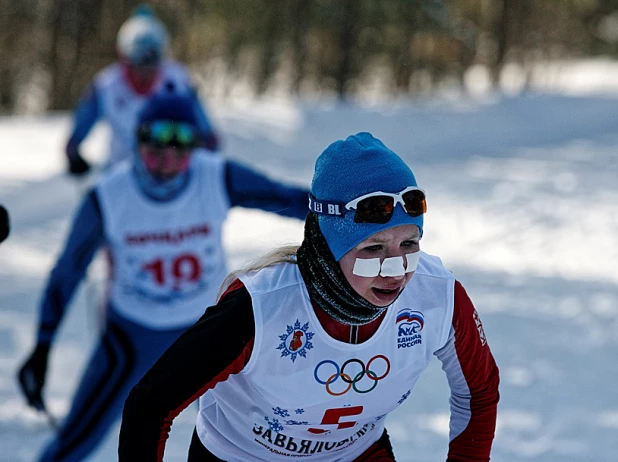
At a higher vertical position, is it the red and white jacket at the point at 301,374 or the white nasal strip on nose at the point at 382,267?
the white nasal strip on nose at the point at 382,267

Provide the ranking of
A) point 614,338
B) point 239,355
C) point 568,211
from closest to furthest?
1. point 239,355
2. point 614,338
3. point 568,211

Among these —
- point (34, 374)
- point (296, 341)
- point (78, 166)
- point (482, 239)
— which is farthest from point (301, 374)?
point (482, 239)

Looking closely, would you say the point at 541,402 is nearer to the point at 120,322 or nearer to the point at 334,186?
the point at 120,322

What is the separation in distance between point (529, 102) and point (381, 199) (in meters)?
11.1

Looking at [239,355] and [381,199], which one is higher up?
[381,199]

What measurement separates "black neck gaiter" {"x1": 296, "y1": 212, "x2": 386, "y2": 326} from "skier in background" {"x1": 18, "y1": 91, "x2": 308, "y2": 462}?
1357 mm

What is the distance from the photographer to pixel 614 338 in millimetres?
4965

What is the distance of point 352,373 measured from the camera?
6.04 ft

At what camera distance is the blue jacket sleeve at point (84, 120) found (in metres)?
5.34

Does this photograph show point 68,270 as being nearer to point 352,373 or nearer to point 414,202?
point 352,373

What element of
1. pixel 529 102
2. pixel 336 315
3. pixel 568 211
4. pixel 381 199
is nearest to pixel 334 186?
pixel 381 199

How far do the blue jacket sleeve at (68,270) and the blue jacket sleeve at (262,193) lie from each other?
1.89ft

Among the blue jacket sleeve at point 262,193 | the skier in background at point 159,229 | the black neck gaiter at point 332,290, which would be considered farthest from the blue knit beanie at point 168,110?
the black neck gaiter at point 332,290

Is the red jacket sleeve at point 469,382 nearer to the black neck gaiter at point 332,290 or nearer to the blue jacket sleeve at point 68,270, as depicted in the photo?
the black neck gaiter at point 332,290
